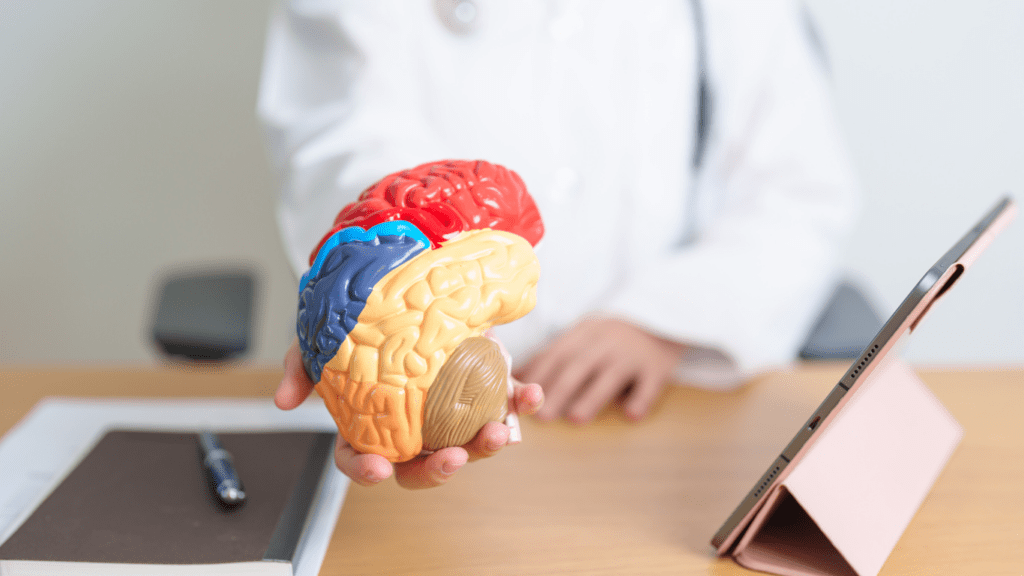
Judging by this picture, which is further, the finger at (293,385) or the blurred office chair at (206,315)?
the blurred office chair at (206,315)

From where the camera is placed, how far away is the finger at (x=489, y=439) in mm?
415

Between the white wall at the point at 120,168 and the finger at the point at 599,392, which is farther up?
the finger at the point at 599,392

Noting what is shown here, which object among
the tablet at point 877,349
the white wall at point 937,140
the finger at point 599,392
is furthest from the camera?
the white wall at point 937,140

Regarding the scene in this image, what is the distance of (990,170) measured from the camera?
4.75 feet

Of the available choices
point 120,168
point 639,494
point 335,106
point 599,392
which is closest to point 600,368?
point 599,392

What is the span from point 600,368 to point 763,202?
14.1 inches

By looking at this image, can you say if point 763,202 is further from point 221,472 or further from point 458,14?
point 221,472

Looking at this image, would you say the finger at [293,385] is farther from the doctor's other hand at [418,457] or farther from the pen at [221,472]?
the pen at [221,472]

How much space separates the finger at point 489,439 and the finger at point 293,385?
12cm

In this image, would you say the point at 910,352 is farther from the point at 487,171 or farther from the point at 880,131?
the point at 487,171

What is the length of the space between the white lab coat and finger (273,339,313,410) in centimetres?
27

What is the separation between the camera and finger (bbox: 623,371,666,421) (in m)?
0.70

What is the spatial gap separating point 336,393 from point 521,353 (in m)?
0.45

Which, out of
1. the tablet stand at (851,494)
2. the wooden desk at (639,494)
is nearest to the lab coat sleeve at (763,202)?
the wooden desk at (639,494)
